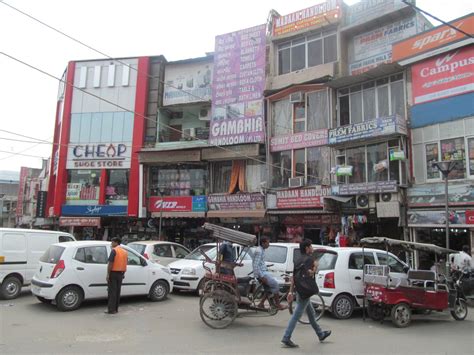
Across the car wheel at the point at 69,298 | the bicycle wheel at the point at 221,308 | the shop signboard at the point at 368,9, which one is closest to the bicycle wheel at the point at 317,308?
the bicycle wheel at the point at 221,308

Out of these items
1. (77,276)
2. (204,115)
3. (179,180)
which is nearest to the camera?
(77,276)

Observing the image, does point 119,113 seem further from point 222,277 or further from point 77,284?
point 222,277

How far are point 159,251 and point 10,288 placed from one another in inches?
176

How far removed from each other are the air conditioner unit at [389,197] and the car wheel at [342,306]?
30.6ft

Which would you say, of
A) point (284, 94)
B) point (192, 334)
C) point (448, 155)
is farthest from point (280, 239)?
point (192, 334)

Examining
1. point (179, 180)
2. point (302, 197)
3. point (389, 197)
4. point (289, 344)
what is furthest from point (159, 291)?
point (179, 180)

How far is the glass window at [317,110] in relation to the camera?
842 inches

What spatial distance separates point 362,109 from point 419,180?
4369 millimetres

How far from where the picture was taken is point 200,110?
27.1 m

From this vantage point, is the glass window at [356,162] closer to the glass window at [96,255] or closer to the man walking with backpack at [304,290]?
the glass window at [96,255]

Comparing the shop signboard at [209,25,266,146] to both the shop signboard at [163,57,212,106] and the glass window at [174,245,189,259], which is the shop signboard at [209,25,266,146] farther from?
the glass window at [174,245,189,259]

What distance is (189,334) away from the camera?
7.57m

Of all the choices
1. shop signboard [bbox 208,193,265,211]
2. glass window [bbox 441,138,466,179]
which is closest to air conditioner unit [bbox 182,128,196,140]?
shop signboard [bbox 208,193,265,211]

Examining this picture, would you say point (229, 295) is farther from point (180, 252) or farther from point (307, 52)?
point (307, 52)
